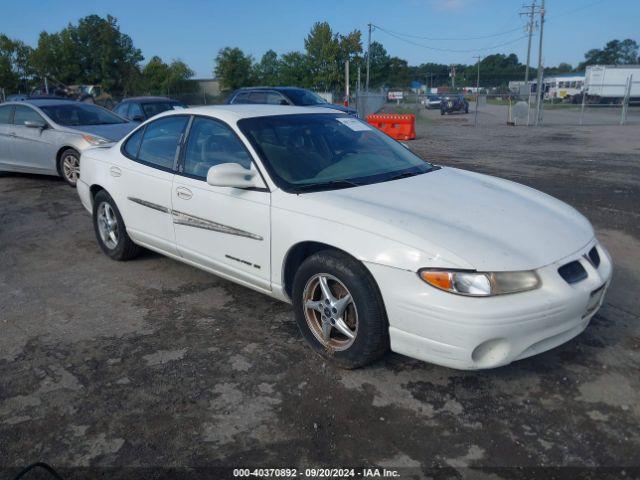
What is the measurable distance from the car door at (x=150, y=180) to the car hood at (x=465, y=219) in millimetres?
1496

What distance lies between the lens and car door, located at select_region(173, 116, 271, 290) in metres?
3.69

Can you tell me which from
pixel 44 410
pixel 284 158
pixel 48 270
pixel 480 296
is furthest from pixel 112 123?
pixel 480 296

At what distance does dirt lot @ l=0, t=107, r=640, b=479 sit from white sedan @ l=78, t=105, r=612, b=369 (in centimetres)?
29

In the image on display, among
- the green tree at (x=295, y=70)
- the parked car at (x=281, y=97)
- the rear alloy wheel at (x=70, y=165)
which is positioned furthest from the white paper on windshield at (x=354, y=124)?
the green tree at (x=295, y=70)

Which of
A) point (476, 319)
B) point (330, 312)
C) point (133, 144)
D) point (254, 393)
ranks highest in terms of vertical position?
point (133, 144)

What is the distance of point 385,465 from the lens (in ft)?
8.30

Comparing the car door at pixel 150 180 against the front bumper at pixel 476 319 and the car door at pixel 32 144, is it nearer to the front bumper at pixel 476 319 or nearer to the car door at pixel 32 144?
the front bumper at pixel 476 319

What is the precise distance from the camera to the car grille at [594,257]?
131 inches

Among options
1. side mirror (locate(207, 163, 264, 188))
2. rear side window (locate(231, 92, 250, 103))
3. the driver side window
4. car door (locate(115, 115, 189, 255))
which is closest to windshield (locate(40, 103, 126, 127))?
car door (locate(115, 115, 189, 255))

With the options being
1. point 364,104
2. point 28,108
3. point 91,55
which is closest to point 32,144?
point 28,108

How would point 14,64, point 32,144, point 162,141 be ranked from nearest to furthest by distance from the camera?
point 162,141 < point 32,144 < point 14,64

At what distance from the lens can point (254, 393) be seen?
123 inches

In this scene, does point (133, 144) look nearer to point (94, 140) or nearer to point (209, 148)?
point (209, 148)

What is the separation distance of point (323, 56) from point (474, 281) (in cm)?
5130
